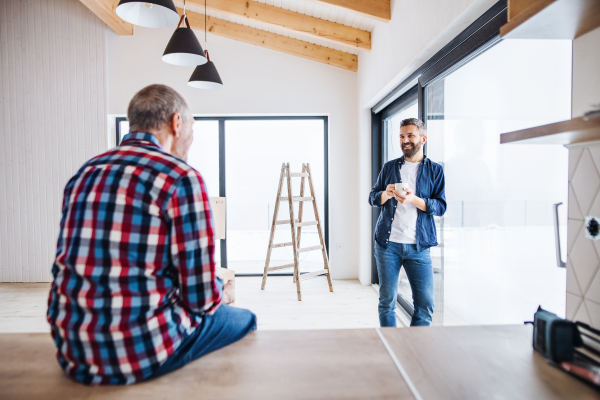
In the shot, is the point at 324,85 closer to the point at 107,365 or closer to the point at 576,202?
the point at 576,202

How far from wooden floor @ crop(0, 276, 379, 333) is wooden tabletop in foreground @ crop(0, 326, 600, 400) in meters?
1.90

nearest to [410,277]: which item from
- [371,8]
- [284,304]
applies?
[284,304]

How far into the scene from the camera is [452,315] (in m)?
2.24

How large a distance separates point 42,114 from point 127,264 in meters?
4.41

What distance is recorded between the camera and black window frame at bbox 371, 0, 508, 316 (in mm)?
1691

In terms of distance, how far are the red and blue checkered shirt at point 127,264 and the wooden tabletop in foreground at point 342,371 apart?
0.08 m

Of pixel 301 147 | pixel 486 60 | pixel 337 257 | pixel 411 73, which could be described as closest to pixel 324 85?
pixel 301 147

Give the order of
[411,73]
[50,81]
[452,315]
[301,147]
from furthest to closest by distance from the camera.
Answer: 1. [301,147]
2. [50,81]
3. [411,73]
4. [452,315]

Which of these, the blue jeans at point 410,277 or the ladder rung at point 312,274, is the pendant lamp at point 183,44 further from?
the ladder rung at point 312,274

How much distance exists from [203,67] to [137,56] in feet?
6.36

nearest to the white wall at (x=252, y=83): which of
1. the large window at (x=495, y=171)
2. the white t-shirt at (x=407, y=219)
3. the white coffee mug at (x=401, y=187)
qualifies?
the large window at (x=495, y=171)

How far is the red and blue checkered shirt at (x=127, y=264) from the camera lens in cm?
88

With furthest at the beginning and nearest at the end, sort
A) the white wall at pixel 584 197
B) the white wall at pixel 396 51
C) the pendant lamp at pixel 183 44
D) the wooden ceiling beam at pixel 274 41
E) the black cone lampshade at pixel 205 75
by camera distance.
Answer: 1. the wooden ceiling beam at pixel 274 41
2. the black cone lampshade at pixel 205 75
3. the pendant lamp at pixel 183 44
4. the white wall at pixel 396 51
5. the white wall at pixel 584 197

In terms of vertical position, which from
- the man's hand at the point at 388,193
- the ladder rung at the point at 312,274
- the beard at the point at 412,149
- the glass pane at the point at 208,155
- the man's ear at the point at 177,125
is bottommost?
the ladder rung at the point at 312,274
